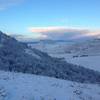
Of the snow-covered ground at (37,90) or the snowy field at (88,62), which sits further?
the snowy field at (88,62)

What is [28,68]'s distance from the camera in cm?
2775

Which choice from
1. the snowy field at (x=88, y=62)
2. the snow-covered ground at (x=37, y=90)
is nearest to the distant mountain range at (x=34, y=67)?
the snow-covered ground at (x=37, y=90)

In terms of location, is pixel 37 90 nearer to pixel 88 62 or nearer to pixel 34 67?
pixel 34 67

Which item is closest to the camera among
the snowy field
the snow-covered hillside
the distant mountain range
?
the distant mountain range

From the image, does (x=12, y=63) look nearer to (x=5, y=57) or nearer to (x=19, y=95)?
(x=5, y=57)

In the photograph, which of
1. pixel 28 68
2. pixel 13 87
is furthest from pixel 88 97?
pixel 28 68

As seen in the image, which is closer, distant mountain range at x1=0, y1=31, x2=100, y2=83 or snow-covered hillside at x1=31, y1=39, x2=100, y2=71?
distant mountain range at x1=0, y1=31, x2=100, y2=83

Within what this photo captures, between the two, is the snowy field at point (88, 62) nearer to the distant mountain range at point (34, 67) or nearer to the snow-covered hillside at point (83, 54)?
the snow-covered hillside at point (83, 54)

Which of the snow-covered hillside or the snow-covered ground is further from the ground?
the snow-covered ground

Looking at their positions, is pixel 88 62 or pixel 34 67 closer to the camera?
pixel 34 67

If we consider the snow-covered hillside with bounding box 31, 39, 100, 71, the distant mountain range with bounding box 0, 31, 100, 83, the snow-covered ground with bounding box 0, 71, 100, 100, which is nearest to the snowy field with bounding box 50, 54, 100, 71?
the snow-covered hillside with bounding box 31, 39, 100, 71

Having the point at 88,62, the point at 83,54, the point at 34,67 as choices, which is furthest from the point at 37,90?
the point at 83,54

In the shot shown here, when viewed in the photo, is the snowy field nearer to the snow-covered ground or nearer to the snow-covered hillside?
the snow-covered hillside

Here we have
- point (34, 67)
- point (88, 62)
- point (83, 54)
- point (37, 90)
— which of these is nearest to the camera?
point (37, 90)
